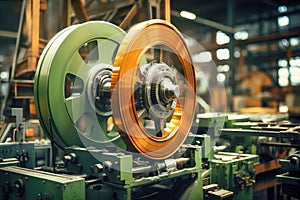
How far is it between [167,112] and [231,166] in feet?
2.71

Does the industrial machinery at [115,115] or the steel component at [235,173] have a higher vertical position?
the industrial machinery at [115,115]

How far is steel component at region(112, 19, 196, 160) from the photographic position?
6.73ft

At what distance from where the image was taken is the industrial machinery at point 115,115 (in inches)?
80.9

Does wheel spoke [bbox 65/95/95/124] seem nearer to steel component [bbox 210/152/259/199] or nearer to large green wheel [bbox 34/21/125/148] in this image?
large green wheel [bbox 34/21/125/148]

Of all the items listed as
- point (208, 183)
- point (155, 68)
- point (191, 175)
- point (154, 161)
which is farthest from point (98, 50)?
point (208, 183)

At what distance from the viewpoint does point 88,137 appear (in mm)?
2490

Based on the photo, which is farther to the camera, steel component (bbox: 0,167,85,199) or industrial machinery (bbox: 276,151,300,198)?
industrial machinery (bbox: 276,151,300,198)

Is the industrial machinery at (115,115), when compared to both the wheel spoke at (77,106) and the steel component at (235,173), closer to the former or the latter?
the wheel spoke at (77,106)

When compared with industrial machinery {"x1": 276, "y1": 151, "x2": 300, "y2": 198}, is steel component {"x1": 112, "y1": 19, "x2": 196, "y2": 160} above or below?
above

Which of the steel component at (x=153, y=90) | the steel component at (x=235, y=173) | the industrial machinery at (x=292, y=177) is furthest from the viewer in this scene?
the steel component at (x=235, y=173)

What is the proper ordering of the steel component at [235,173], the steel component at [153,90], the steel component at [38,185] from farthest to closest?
the steel component at [235,173]
the steel component at [153,90]
the steel component at [38,185]

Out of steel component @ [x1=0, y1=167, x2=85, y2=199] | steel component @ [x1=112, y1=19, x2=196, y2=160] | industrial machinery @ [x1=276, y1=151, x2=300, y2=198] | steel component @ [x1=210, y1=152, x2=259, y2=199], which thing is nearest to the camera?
steel component @ [x1=0, y1=167, x2=85, y2=199]

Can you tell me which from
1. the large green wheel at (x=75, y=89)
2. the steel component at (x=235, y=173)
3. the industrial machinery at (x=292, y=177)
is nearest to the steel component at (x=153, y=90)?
the large green wheel at (x=75, y=89)

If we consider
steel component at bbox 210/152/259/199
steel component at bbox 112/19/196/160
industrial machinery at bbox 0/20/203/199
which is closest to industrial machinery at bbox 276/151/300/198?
steel component at bbox 210/152/259/199
